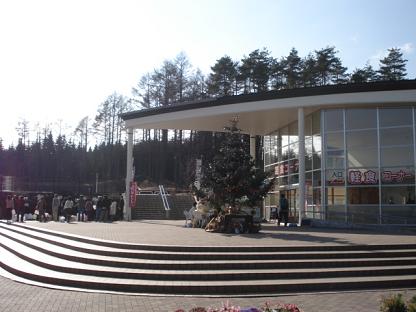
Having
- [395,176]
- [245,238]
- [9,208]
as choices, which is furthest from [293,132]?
[9,208]

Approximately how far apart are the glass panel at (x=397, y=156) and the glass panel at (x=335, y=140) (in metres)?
2.12

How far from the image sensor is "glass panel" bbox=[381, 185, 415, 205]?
23.9 meters

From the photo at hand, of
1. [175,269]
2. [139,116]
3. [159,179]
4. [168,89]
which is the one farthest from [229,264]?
[159,179]

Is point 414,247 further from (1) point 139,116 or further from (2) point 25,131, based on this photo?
(2) point 25,131

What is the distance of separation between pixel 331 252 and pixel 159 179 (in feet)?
198

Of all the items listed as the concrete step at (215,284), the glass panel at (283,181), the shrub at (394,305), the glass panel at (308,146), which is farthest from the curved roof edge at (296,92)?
the shrub at (394,305)

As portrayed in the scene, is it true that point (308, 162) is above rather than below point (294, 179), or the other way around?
above

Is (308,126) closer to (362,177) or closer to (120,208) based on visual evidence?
(362,177)

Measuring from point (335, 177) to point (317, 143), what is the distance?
7.47 ft

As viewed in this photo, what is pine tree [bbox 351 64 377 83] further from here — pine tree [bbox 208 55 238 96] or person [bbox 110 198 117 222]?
person [bbox 110 198 117 222]

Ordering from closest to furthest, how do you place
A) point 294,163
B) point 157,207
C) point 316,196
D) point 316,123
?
point 316,196 → point 316,123 → point 294,163 → point 157,207

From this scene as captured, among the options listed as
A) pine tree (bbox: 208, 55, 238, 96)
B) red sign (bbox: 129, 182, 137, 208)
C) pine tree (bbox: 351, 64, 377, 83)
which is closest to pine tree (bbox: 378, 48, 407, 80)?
pine tree (bbox: 351, 64, 377, 83)

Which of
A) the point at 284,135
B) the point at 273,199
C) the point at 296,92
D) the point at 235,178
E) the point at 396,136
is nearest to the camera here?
the point at 235,178

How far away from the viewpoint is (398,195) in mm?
24141
